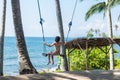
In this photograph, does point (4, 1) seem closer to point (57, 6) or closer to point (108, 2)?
point (57, 6)

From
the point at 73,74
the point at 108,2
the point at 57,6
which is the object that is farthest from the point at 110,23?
the point at 73,74

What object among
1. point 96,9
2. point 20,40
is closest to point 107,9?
point 96,9

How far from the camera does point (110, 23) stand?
2783 cm

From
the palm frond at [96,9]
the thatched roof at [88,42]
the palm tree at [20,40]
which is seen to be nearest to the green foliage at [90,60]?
the palm frond at [96,9]

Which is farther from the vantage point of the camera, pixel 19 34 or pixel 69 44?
pixel 69 44

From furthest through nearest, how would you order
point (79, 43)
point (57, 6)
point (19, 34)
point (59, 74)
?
point (79, 43), point (57, 6), point (19, 34), point (59, 74)

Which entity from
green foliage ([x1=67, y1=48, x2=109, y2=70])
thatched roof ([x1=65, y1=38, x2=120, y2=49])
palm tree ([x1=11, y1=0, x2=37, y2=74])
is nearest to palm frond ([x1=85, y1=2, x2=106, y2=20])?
green foliage ([x1=67, y1=48, x2=109, y2=70])

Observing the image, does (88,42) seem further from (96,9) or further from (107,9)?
(96,9)

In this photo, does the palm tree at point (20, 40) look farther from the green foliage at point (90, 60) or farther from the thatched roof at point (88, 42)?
the green foliage at point (90, 60)

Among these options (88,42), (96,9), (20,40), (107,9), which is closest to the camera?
(20,40)

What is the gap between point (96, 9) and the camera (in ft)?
98.8

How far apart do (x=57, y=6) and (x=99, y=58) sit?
9.50 metres

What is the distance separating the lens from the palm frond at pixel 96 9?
1173 inches

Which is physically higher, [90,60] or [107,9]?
[107,9]
